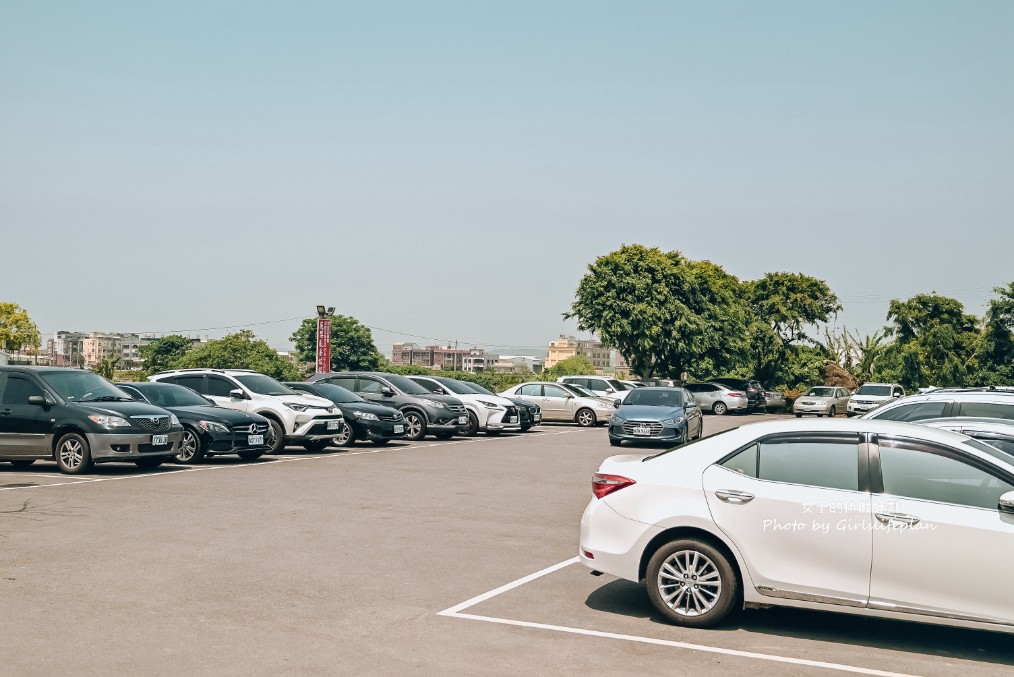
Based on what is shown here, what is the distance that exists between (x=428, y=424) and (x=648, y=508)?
1791 cm

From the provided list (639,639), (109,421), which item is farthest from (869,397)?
(639,639)

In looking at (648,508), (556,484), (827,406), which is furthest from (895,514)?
(827,406)

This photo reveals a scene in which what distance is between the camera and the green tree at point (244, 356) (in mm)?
78938

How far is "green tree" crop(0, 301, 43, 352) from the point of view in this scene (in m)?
63.2

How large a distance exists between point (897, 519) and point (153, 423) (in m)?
12.7

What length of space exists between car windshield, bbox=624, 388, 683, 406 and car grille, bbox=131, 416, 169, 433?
12.7 m

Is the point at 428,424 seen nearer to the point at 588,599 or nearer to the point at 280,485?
the point at 280,485

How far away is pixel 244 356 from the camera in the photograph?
80125 mm

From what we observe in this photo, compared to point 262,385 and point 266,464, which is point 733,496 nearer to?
point 266,464

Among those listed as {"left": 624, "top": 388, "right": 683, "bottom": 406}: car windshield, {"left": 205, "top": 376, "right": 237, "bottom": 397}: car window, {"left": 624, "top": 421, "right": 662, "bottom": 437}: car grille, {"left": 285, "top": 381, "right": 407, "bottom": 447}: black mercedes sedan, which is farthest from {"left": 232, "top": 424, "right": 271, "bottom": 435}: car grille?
{"left": 624, "top": 388, "right": 683, "bottom": 406}: car windshield

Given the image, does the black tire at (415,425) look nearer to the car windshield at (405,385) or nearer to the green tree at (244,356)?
the car windshield at (405,385)

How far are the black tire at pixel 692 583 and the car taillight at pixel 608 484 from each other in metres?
0.52

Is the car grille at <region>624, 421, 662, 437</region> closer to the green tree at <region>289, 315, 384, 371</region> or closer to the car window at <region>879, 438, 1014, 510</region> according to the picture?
the car window at <region>879, 438, 1014, 510</region>

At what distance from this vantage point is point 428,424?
80.4 ft
